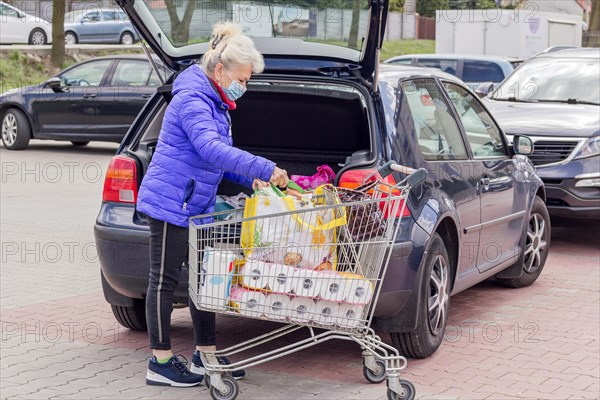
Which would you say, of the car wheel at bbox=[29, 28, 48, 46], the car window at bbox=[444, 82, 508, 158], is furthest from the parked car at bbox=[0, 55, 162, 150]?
the car wheel at bbox=[29, 28, 48, 46]

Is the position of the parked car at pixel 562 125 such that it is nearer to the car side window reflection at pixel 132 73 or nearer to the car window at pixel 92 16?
the car side window reflection at pixel 132 73

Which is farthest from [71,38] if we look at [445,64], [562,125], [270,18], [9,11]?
[270,18]

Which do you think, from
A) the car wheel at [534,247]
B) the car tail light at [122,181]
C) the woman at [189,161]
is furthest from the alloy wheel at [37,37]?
the woman at [189,161]

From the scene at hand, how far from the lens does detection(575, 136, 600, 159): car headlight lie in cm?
998

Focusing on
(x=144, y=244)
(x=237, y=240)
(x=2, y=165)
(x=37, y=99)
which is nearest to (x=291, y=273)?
(x=237, y=240)

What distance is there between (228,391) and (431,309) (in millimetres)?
1487

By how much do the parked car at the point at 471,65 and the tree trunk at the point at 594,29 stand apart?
45.0ft

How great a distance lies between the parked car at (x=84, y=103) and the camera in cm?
1705

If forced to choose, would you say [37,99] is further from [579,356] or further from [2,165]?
[579,356]

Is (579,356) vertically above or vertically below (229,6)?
below

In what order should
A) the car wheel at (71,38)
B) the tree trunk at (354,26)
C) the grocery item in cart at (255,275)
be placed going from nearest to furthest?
the grocery item in cart at (255,275) → the tree trunk at (354,26) → the car wheel at (71,38)

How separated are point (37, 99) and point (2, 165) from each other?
7.13 ft

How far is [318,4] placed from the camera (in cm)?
611

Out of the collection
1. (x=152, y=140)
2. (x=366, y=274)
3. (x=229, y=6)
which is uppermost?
(x=229, y=6)
